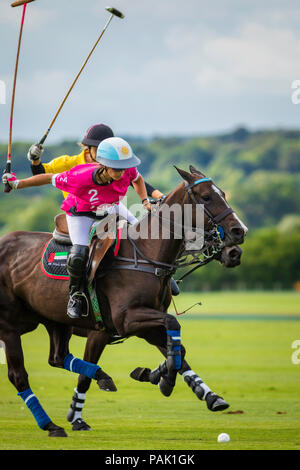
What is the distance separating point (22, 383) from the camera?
8773 mm

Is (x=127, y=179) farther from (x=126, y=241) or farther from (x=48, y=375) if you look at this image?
(x=48, y=375)

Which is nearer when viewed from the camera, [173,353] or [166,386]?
[173,353]

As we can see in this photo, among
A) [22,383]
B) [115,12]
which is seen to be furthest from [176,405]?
[115,12]

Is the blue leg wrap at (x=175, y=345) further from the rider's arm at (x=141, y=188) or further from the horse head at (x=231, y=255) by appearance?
the rider's arm at (x=141, y=188)

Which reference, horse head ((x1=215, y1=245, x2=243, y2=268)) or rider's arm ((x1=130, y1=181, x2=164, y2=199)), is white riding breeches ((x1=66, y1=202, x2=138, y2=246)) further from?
horse head ((x1=215, y1=245, x2=243, y2=268))

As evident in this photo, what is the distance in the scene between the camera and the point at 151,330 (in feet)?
25.7

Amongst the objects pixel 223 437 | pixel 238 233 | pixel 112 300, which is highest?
pixel 238 233

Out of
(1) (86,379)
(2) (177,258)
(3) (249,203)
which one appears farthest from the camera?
(3) (249,203)

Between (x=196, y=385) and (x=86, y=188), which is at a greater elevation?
(x=86, y=188)

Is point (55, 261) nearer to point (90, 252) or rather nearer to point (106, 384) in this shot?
point (90, 252)

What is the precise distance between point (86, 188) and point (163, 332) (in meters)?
1.60

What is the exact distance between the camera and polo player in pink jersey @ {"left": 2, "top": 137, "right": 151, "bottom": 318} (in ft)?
26.2

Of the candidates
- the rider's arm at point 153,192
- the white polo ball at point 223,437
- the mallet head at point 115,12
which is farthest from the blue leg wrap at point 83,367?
the mallet head at point 115,12
